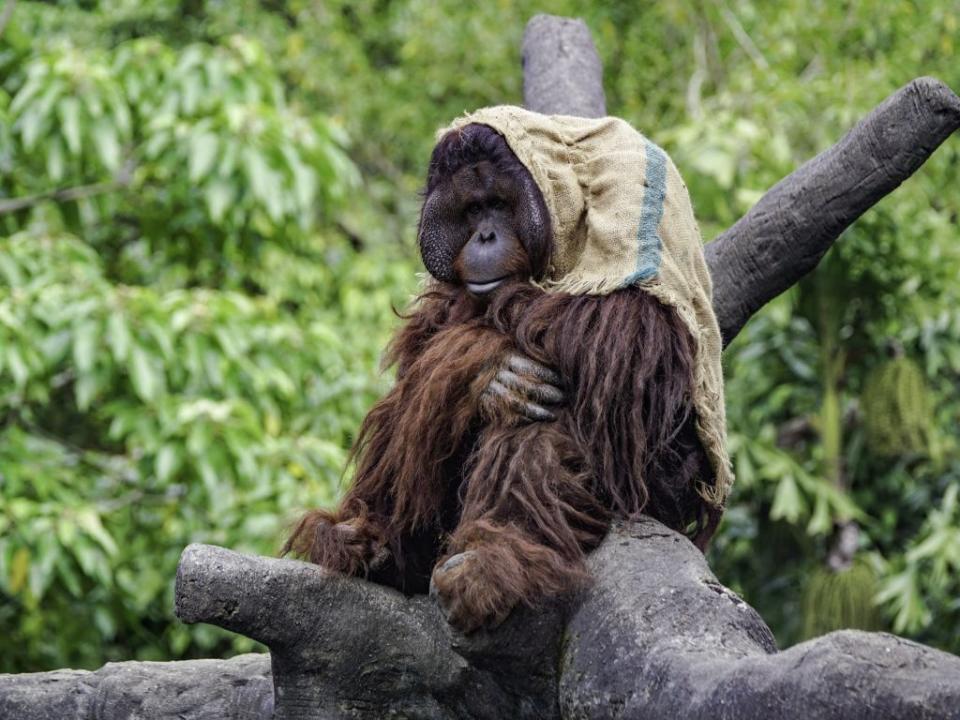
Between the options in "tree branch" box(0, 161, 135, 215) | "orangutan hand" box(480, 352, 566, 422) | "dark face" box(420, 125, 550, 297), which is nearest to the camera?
"orangutan hand" box(480, 352, 566, 422)

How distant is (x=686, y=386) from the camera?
2385 millimetres

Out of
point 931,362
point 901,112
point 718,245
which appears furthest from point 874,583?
point 901,112

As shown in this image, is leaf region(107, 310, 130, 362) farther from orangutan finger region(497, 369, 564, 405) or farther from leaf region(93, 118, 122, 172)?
orangutan finger region(497, 369, 564, 405)

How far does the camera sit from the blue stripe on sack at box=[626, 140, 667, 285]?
7.77 ft

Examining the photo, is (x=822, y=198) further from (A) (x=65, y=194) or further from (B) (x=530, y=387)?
(A) (x=65, y=194)

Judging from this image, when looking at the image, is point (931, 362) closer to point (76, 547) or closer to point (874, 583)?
point (874, 583)

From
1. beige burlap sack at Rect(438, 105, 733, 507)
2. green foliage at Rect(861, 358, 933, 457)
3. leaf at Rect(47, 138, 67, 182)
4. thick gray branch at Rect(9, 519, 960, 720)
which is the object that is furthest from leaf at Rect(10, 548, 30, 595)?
green foliage at Rect(861, 358, 933, 457)

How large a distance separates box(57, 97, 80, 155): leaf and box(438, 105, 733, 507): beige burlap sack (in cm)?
226

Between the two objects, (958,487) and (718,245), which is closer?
(718,245)

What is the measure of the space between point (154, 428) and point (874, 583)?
2810 millimetres

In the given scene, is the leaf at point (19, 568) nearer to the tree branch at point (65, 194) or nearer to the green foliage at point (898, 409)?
Answer: the tree branch at point (65, 194)

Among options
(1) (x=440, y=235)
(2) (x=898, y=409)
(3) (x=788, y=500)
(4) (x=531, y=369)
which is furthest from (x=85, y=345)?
(2) (x=898, y=409)

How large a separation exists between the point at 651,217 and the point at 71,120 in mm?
2704

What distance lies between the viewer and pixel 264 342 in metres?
4.85
